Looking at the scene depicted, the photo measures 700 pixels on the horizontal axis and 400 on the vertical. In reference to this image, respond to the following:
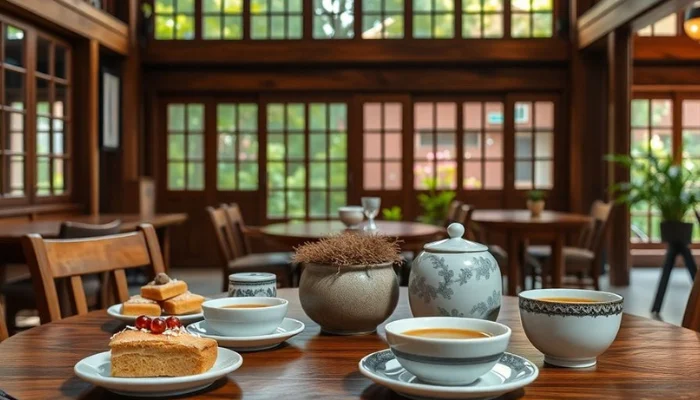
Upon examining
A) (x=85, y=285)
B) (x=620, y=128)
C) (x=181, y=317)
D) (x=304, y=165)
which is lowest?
(x=85, y=285)

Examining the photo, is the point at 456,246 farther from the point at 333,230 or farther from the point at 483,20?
the point at 483,20

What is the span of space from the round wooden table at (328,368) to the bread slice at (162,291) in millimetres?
85

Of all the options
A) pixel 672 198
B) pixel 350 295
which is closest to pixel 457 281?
pixel 350 295

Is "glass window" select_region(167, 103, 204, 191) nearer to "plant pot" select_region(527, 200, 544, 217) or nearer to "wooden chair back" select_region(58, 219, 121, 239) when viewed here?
"plant pot" select_region(527, 200, 544, 217)

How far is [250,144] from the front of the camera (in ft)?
28.0

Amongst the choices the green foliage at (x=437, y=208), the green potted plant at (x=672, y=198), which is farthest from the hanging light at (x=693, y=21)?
the green foliage at (x=437, y=208)

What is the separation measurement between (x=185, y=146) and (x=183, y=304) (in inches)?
282

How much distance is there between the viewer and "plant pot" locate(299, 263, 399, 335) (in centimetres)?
141

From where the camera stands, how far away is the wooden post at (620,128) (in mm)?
6918

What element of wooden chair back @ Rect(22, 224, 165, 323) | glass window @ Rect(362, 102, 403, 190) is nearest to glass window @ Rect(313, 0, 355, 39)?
glass window @ Rect(362, 102, 403, 190)

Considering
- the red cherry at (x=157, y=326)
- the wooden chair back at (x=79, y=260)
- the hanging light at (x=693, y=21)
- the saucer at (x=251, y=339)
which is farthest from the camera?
the hanging light at (x=693, y=21)

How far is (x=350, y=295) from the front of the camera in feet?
4.60

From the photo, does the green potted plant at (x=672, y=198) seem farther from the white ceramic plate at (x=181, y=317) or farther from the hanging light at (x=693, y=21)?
the white ceramic plate at (x=181, y=317)

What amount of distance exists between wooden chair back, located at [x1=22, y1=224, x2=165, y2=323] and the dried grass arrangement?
0.66 meters
